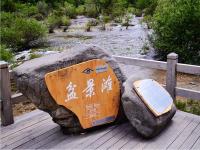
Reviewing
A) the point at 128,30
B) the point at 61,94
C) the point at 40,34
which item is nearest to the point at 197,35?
the point at 61,94

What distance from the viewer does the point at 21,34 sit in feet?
50.4

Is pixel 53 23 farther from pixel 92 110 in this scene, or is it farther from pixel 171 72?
pixel 92 110

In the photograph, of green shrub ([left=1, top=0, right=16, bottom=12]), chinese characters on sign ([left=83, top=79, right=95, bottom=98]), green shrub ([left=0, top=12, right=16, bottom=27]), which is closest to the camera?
chinese characters on sign ([left=83, top=79, right=95, bottom=98])

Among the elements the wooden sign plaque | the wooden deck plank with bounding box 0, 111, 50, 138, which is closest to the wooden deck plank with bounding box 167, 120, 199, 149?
the wooden sign plaque

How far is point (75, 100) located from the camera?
15.2ft

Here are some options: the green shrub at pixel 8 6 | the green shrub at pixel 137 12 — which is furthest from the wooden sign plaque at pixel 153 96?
the green shrub at pixel 8 6

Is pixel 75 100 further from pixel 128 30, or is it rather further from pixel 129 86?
pixel 128 30

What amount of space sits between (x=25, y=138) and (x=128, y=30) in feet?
52.4

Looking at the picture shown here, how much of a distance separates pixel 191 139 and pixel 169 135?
284mm

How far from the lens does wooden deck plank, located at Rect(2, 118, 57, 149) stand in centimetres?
451

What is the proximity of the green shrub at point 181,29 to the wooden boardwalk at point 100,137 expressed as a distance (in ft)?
15.2

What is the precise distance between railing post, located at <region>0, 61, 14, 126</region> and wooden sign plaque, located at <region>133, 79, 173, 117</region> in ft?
5.73

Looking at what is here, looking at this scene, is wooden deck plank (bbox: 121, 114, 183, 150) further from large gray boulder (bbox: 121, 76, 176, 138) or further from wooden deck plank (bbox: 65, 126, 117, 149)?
wooden deck plank (bbox: 65, 126, 117, 149)

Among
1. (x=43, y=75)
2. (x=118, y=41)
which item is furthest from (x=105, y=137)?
(x=118, y=41)
